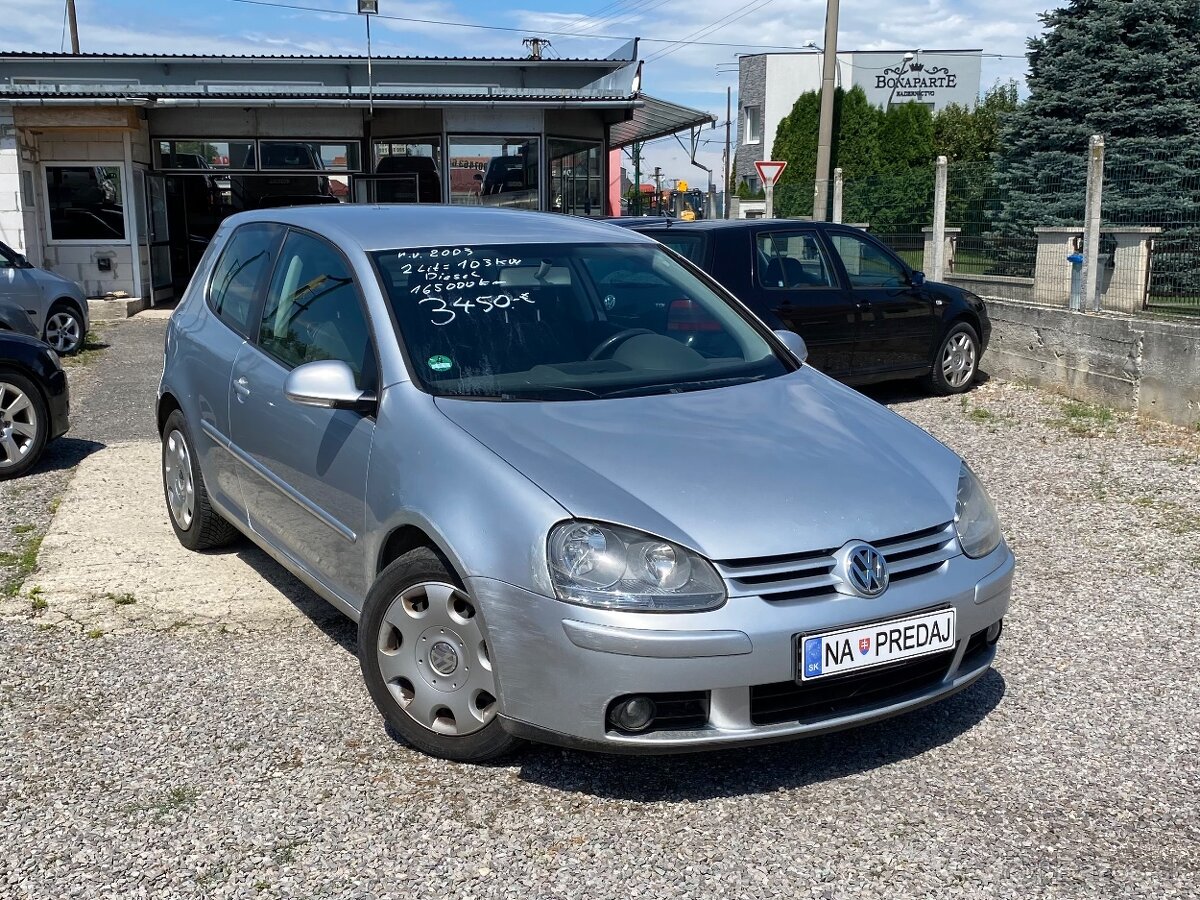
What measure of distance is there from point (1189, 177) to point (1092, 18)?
13.3 meters

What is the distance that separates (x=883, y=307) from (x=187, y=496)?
630cm

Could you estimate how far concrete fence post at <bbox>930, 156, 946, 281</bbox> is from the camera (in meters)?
13.2

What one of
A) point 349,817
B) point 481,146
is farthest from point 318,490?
point 481,146

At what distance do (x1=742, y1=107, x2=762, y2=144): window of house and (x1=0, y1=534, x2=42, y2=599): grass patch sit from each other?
5648 cm

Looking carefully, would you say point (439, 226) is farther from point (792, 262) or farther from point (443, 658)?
point (792, 262)

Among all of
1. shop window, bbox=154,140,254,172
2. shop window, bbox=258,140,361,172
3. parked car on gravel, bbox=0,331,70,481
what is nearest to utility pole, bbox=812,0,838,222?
shop window, bbox=258,140,361,172

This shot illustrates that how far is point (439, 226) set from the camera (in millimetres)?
4766

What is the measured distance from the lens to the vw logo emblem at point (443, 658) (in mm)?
3539

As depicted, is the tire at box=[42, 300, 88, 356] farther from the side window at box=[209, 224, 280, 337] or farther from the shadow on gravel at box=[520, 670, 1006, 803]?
the shadow on gravel at box=[520, 670, 1006, 803]

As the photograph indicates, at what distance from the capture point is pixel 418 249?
4492 millimetres

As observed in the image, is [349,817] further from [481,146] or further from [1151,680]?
[481,146]

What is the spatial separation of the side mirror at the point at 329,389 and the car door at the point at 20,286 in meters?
11.0

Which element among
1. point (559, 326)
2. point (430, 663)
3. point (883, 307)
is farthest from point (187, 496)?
point (883, 307)

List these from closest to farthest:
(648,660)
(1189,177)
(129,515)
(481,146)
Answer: (648,660) → (129,515) → (1189,177) → (481,146)
